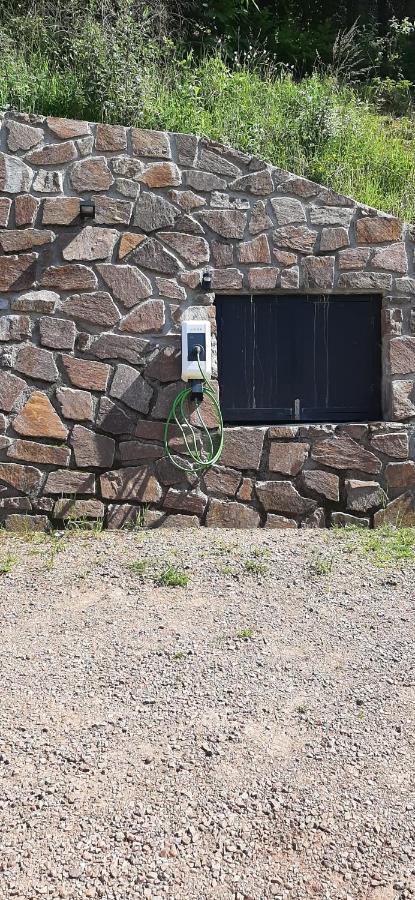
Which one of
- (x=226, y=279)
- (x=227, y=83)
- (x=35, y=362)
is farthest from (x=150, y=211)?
(x=227, y=83)

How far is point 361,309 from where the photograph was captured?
5.40 meters

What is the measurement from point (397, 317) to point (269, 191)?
120cm

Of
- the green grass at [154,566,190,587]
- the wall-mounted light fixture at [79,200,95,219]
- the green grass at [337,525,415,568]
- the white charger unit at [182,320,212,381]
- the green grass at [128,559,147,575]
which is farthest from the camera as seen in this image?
the wall-mounted light fixture at [79,200,95,219]

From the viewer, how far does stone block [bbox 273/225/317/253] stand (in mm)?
5262

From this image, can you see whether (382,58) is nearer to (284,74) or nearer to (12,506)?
(284,74)

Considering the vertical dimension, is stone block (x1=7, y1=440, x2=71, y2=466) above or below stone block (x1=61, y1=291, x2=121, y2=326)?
below

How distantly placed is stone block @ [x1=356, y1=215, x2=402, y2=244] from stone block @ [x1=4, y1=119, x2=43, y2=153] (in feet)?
7.27

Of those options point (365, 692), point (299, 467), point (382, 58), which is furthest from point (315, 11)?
point (365, 692)

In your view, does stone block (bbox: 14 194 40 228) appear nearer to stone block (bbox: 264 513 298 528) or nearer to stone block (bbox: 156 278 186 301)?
stone block (bbox: 156 278 186 301)

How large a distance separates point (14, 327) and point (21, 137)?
4.14 feet

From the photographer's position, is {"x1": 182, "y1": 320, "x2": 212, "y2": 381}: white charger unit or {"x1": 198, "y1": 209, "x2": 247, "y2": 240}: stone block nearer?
{"x1": 182, "y1": 320, "x2": 212, "y2": 381}: white charger unit

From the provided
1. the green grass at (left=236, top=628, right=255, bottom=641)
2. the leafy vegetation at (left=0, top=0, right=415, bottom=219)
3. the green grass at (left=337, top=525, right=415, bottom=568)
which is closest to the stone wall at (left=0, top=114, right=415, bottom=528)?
the green grass at (left=337, top=525, right=415, bottom=568)

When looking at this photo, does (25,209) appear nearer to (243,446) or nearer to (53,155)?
(53,155)

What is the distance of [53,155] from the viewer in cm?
522
